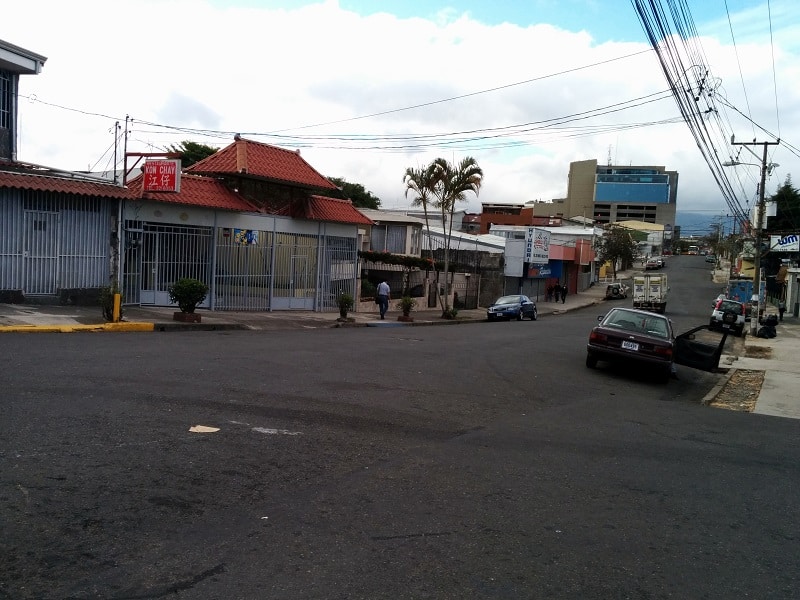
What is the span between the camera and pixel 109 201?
2034 centimetres

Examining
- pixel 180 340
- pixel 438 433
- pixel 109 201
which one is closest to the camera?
pixel 438 433

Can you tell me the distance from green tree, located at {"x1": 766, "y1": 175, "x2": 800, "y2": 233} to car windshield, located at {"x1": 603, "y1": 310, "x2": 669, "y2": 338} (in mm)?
55980

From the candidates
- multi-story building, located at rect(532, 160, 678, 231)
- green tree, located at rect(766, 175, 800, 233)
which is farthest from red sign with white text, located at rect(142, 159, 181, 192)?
multi-story building, located at rect(532, 160, 678, 231)

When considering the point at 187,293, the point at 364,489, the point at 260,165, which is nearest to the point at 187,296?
the point at 187,293

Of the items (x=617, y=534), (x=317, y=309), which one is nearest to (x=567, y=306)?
(x=317, y=309)

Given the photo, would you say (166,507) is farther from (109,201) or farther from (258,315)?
(258,315)

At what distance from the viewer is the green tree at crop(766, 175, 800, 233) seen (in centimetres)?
6431

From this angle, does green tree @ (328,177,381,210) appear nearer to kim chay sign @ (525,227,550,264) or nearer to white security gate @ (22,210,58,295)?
kim chay sign @ (525,227,550,264)

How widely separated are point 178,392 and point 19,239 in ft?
40.5

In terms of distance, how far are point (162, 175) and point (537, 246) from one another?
3513 cm

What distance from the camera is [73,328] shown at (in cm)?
1552

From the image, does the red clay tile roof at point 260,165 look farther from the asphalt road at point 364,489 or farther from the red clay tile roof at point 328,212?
the asphalt road at point 364,489

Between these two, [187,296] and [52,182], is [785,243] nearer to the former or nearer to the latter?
[187,296]

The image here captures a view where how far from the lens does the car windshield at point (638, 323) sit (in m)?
15.1
